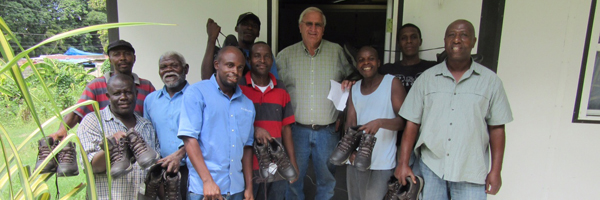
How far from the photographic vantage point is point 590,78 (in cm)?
271

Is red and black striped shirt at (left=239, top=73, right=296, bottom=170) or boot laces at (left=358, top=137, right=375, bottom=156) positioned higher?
red and black striped shirt at (left=239, top=73, right=296, bottom=170)

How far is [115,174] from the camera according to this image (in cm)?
161

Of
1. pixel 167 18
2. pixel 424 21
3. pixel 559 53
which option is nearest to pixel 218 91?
pixel 167 18

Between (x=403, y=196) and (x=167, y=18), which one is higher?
(x=167, y=18)

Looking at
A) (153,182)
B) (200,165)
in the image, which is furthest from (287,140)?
(153,182)

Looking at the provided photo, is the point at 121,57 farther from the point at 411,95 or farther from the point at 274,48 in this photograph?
the point at 411,95

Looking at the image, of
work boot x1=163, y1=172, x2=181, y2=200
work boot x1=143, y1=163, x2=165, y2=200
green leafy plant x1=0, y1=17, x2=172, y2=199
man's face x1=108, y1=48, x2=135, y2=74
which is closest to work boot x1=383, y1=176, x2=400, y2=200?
work boot x1=163, y1=172, x2=181, y2=200

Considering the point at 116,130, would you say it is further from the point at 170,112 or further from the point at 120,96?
the point at 170,112

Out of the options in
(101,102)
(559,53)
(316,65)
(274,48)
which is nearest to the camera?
(101,102)

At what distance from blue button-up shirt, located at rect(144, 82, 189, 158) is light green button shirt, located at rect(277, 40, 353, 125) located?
0.93 m

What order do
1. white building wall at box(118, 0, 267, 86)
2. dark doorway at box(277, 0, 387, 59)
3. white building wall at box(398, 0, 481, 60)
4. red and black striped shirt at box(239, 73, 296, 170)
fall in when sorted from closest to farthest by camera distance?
1. red and black striped shirt at box(239, 73, 296, 170)
2. white building wall at box(398, 0, 481, 60)
3. white building wall at box(118, 0, 267, 86)
4. dark doorway at box(277, 0, 387, 59)

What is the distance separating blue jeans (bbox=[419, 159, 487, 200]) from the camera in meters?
1.88

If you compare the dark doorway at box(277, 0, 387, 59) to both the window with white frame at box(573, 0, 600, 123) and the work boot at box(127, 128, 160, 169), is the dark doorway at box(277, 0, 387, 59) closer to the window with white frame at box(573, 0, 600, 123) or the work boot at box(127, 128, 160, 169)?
the window with white frame at box(573, 0, 600, 123)

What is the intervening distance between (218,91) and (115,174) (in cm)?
70
